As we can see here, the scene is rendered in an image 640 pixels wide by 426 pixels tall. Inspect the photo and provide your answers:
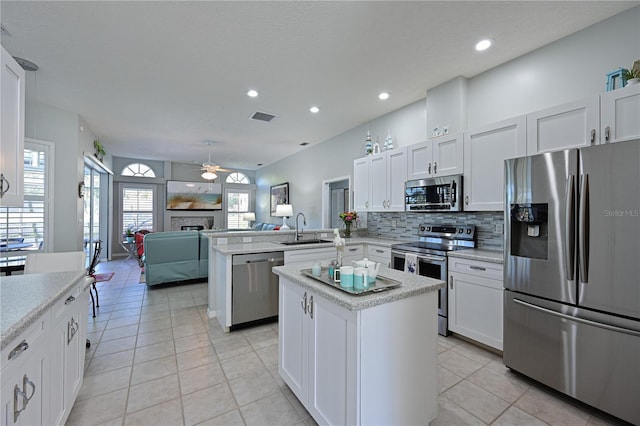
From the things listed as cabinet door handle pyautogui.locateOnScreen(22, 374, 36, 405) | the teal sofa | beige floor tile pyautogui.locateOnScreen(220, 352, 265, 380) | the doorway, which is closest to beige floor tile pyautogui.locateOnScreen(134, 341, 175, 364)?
beige floor tile pyautogui.locateOnScreen(220, 352, 265, 380)

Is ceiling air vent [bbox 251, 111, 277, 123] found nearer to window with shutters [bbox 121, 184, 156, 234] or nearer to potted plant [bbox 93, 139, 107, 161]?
potted plant [bbox 93, 139, 107, 161]

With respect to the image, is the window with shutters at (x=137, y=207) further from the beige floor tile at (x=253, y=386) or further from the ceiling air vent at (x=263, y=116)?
the beige floor tile at (x=253, y=386)

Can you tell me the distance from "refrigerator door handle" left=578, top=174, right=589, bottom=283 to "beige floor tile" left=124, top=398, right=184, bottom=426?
281cm

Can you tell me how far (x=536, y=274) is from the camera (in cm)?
204

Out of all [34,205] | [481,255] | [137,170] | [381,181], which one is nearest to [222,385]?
[481,255]

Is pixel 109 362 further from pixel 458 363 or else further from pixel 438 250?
pixel 438 250

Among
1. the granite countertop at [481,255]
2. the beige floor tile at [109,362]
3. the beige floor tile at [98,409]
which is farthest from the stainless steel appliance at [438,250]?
the beige floor tile at [109,362]

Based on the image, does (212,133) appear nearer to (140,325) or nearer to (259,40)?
(259,40)

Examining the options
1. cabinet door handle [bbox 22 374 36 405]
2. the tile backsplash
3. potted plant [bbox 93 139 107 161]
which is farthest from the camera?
potted plant [bbox 93 139 107 161]

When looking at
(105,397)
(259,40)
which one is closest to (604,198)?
(259,40)

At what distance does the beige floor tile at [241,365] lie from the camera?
88.8 inches

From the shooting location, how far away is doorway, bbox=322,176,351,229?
5.31 metres

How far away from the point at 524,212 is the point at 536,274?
0.48 metres

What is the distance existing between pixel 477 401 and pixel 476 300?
3.05ft
